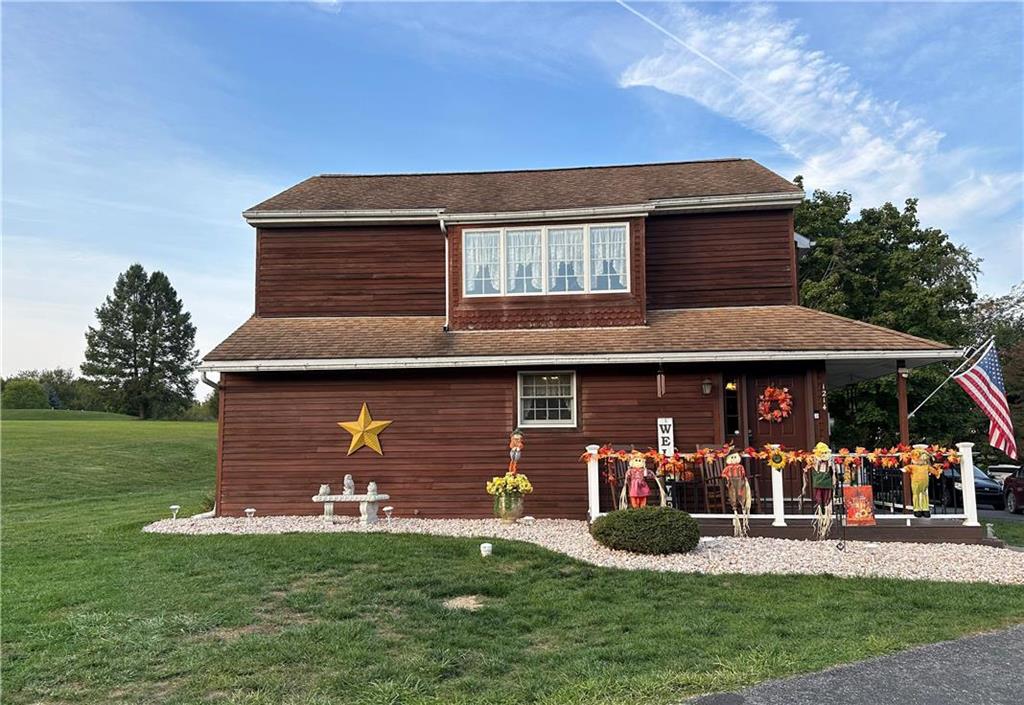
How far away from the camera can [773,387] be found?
1166 centimetres

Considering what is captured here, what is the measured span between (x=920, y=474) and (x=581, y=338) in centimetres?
568

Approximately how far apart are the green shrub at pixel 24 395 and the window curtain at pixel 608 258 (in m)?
56.3

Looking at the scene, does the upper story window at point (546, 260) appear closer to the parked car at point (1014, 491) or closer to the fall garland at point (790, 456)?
the fall garland at point (790, 456)

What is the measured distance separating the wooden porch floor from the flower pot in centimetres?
335

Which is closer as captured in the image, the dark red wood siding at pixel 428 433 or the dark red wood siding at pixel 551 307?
the dark red wood siding at pixel 428 433

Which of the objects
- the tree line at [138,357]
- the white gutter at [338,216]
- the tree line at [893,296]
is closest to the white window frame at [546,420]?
the white gutter at [338,216]

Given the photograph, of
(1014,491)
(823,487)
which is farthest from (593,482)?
(1014,491)

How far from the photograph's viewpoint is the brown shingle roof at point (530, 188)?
1307 centimetres

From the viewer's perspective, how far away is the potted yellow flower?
10734 millimetres

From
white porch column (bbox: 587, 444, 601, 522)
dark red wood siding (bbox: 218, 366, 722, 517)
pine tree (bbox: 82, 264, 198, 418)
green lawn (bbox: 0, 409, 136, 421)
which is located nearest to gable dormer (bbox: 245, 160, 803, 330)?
dark red wood siding (bbox: 218, 366, 722, 517)

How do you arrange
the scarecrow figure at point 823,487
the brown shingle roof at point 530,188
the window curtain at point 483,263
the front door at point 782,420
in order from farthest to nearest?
the brown shingle roof at point 530,188, the window curtain at point 483,263, the front door at point 782,420, the scarecrow figure at point 823,487

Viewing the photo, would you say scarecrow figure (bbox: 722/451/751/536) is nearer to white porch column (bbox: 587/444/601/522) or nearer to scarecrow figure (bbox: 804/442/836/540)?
scarecrow figure (bbox: 804/442/836/540)

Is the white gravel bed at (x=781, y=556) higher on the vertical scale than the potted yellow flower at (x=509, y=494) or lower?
lower

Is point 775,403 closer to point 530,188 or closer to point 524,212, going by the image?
point 524,212
